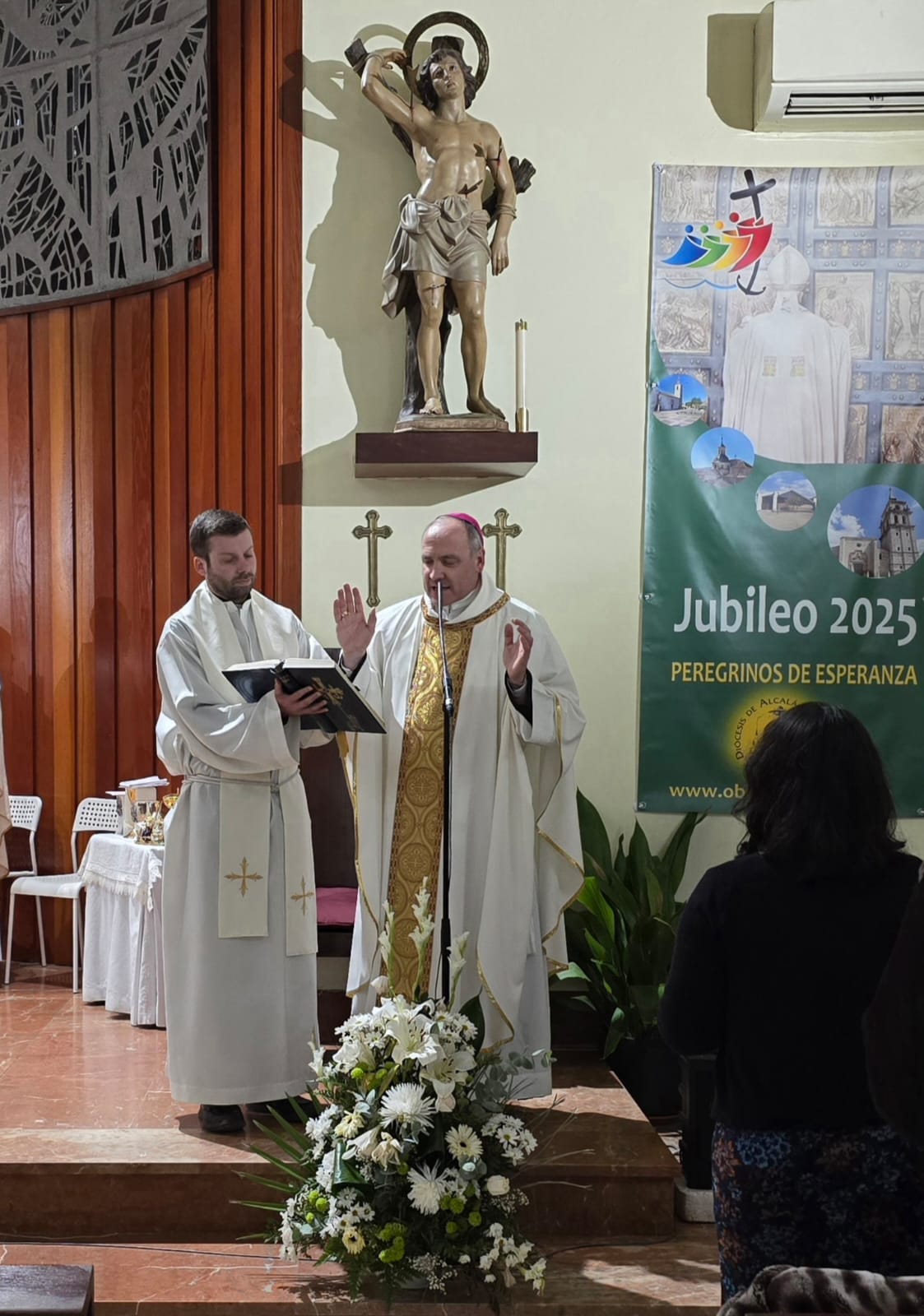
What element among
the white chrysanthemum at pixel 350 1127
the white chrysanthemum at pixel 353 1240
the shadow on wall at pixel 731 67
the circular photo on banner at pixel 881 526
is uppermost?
the shadow on wall at pixel 731 67

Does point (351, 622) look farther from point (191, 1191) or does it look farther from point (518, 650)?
point (191, 1191)

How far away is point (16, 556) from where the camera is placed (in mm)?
6930

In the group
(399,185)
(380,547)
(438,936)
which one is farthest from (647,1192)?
(399,185)

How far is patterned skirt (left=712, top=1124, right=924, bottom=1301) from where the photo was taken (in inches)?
92.6

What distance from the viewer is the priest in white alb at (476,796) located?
167 inches

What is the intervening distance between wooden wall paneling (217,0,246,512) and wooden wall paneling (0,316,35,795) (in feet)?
4.20

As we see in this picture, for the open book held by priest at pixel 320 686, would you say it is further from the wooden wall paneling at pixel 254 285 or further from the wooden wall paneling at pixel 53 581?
the wooden wall paneling at pixel 53 581

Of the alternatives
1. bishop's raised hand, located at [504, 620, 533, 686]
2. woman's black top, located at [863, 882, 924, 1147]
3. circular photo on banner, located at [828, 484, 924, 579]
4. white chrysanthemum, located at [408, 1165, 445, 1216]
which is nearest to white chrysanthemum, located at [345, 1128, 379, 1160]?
white chrysanthemum, located at [408, 1165, 445, 1216]

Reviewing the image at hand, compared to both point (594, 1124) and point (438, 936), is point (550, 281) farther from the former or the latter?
point (594, 1124)

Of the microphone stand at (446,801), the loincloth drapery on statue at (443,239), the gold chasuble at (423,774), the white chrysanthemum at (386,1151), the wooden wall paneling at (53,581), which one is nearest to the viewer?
the white chrysanthemum at (386,1151)

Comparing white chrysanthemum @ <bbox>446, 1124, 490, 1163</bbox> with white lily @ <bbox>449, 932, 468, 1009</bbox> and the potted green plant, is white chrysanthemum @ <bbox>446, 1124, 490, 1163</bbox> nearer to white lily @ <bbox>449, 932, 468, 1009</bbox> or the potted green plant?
white lily @ <bbox>449, 932, 468, 1009</bbox>

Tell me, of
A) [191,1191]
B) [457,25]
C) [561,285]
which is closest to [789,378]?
[561,285]

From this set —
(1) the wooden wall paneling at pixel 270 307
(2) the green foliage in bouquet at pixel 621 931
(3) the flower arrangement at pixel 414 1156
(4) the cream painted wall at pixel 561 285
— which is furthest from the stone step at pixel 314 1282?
(1) the wooden wall paneling at pixel 270 307

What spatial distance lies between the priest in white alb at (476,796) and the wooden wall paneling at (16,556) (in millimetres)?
3029
